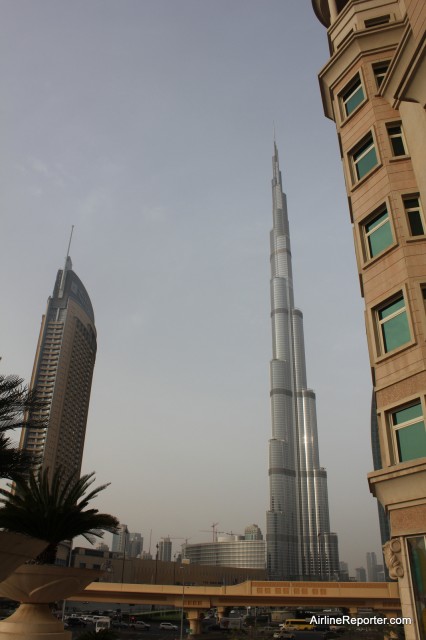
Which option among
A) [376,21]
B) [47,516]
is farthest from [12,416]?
[376,21]

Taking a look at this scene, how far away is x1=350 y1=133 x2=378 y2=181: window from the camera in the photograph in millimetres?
18219

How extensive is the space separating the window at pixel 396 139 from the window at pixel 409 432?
871 centimetres

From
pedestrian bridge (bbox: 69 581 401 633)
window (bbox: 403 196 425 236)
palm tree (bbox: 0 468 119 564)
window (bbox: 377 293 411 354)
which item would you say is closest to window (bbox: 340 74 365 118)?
window (bbox: 403 196 425 236)

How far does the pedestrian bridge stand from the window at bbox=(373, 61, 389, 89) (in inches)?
1936

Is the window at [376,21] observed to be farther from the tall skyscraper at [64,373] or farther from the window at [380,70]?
the tall skyscraper at [64,373]

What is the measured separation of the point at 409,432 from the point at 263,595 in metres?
48.9

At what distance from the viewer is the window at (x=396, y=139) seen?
17484 millimetres

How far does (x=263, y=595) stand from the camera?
5531cm

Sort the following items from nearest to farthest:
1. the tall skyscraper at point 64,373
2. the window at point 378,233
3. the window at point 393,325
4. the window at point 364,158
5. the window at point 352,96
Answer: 1. the window at point 393,325
2. the window at point 378,233
3. the window at point 364,158
4. the window at point 352,96
5. the tall skyscraper at point 64,373

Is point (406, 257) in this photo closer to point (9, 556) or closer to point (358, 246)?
point (358, 246)

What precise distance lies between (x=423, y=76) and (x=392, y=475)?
10343mm

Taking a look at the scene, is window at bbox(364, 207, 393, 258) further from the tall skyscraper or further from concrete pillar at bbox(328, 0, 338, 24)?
the tall skyscraper

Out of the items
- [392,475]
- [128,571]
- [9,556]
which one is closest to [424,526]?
[392,475]

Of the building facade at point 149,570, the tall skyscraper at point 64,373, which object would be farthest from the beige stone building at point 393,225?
the tall skyscraper at point 64,373
